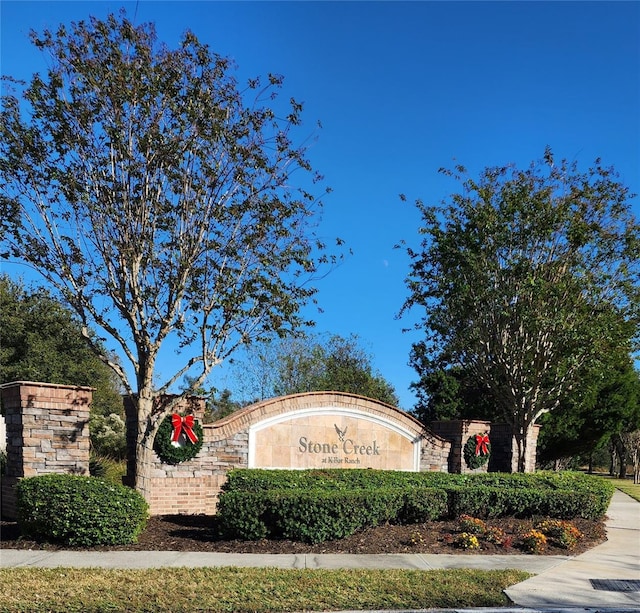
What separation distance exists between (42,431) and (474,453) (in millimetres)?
11255

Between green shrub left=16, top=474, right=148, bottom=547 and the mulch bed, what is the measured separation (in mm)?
154

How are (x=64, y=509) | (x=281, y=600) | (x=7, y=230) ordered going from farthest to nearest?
(x=7, y=230) → (x=64, y=509) → (x=281, y=600)

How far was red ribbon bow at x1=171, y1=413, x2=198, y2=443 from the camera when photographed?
41.7 feet

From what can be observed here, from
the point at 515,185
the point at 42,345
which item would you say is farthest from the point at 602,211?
the point at 42,345

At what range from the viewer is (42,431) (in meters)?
10.5

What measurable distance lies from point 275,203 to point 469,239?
5.88 metres

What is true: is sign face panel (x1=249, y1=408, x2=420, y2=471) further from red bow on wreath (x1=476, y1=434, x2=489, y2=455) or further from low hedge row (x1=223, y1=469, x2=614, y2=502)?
red bow on wreath (x1=476, y1=434, x2=489, y2=455)

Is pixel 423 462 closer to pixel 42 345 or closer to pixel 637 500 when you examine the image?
pixel 637 500

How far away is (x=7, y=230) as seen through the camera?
10.4 m

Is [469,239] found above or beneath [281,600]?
above

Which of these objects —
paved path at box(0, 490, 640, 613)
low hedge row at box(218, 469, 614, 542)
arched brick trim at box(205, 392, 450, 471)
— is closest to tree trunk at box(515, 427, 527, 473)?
low hedge row at box(218, 469, 614, 542)

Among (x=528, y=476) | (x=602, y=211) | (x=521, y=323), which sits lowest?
(x=528, y=476)

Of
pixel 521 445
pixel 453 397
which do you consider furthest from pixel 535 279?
pixel 453 397

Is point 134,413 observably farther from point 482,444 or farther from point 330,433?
point 482,444
